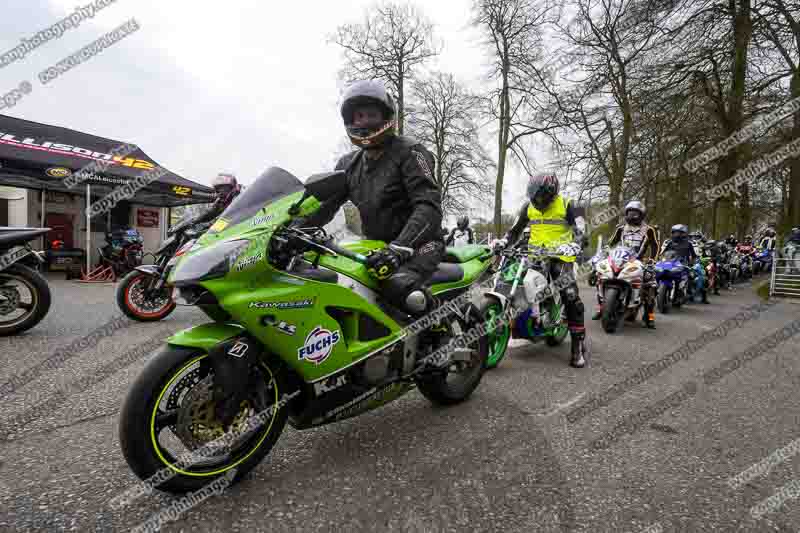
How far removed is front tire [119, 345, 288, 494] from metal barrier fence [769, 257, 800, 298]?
13.6 m

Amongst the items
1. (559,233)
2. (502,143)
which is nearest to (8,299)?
(559,233)

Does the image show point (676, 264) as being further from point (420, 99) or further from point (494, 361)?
point (420, 99)

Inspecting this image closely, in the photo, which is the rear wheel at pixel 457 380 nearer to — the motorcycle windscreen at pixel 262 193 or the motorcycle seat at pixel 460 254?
the motorcycle seat at pixel 460 254

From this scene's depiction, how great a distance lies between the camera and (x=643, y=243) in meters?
6.82

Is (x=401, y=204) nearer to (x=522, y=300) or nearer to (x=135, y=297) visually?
(x=522, y=300)

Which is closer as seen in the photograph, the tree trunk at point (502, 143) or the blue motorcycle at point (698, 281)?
the blue motorcycle at point (698, 281)

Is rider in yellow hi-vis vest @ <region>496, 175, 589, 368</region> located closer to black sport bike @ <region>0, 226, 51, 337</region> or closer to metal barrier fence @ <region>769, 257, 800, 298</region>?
black sport bike @ <region>0, 226, 51, 337</region>

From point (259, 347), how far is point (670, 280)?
29.2ft

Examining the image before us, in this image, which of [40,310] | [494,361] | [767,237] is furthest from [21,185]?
[767,237]

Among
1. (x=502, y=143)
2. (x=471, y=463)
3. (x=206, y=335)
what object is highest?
→ (x=502, y=143)

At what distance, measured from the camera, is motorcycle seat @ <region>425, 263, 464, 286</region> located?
2.85 m

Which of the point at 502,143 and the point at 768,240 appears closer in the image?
the point at 502,143

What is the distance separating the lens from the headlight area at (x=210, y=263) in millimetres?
1699

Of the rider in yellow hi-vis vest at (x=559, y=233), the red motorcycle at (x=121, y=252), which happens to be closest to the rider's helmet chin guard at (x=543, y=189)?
the rider in yellow hi-vis vest at (x=559, y=233)
